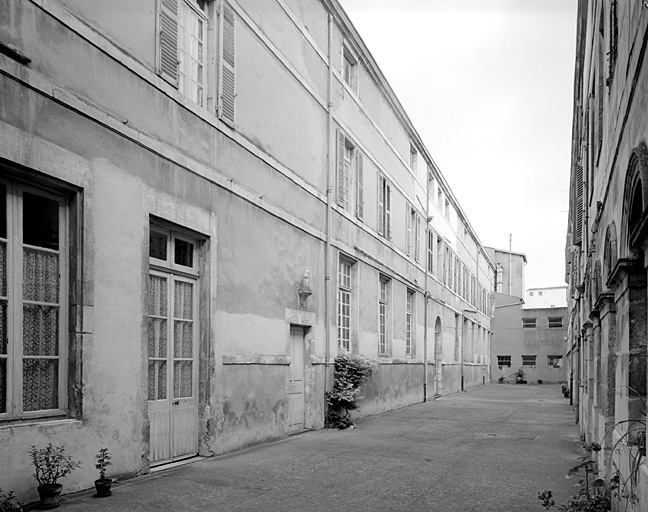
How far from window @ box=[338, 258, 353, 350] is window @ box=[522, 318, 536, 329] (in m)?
32.3

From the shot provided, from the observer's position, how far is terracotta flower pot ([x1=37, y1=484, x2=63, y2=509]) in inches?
228

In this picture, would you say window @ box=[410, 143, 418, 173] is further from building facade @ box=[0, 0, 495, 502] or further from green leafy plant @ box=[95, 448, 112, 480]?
green leafy plant @ box=[95, 448, 112, 480]

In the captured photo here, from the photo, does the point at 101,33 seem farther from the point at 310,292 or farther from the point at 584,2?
the point at 584,2

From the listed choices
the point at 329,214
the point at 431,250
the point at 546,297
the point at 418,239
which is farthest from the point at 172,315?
the point at 546,297

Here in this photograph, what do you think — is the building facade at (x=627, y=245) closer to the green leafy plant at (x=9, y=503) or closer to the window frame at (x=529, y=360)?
the green leafy plant at (x=9, y=503)

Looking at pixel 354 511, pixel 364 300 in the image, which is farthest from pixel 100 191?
pixel 364 300

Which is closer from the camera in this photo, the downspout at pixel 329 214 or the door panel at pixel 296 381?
the door panel at pixel 296 381

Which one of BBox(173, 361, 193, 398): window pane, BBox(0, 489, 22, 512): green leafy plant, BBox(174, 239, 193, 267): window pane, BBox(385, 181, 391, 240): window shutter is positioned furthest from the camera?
BBox(385, 181, 391, 240): window shutter

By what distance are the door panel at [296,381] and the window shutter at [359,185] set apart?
447 centimetres

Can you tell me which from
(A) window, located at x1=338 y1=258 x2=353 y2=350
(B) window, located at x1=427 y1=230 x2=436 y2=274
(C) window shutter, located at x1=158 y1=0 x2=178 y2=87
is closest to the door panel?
(A) window, located at x1=338 y1=258 x2=353 y2=350

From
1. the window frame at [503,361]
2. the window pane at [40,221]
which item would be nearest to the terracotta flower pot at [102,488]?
the window pane at [40,221]

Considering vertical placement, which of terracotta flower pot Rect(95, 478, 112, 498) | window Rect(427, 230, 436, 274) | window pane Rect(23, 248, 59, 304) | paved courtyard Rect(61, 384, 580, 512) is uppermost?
window Rect(427, 230, 436, 274)

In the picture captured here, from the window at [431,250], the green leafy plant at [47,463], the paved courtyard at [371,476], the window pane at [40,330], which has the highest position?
the window at [431,250]

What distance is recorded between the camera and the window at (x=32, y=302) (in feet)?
19.6
